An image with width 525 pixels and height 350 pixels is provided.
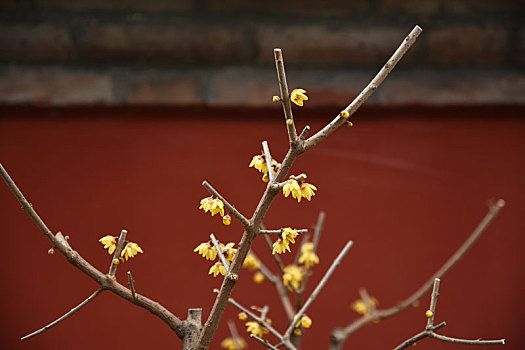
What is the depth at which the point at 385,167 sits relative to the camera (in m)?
1.62

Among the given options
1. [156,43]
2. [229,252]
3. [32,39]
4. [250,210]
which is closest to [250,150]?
[250,210]

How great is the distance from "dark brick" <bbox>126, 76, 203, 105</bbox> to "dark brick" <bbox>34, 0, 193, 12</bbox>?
227 millimetres

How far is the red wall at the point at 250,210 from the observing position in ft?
5.02

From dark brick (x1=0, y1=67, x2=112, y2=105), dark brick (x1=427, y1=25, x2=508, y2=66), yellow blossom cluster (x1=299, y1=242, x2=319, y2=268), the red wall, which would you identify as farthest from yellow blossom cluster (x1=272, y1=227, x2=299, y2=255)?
dark brick (x1=427, y1=25, x2=508, y2=66)

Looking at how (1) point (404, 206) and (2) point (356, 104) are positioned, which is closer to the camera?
(2) point (356, 104)

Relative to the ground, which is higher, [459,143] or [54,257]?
[459,143]

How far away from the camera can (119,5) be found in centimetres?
153

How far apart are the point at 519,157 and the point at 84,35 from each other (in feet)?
4.60

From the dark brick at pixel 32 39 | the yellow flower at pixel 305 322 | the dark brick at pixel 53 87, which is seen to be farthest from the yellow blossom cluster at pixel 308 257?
the dark brick at pixel 32 39

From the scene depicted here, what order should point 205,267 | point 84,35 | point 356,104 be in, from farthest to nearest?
point 205,267
point 84,35
point 356,104

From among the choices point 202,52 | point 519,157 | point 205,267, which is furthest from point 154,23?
point 519,157

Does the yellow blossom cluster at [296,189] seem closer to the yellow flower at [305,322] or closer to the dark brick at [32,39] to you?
the yellow flower at [305,322]

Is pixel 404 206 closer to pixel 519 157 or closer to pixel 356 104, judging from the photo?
pixel 519 157

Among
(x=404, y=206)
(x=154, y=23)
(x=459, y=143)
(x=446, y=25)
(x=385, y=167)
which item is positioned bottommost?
(x=404, y=206)
